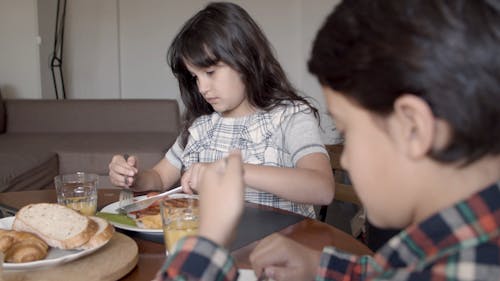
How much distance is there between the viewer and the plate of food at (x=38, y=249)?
81 centimetres

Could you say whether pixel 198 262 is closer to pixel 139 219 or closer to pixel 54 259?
pixel 54 259

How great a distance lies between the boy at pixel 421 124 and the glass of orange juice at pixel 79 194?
22.8 inches

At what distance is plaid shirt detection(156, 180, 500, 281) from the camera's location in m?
0.50

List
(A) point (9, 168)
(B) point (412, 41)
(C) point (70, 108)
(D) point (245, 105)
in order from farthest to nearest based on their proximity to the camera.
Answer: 1. (C) point (70, 108)
2. (A) point (9, 168)
3. (D) point (245, 105)
4. (B) point (412, 41)

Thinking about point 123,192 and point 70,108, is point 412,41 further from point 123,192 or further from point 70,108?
point 70,108

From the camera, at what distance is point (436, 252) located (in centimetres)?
54

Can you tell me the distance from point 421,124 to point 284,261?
0.40 metres

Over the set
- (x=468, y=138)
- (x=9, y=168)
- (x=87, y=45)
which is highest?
(x=468, y=138)

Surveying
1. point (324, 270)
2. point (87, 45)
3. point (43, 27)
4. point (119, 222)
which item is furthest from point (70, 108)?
point (324, 270)

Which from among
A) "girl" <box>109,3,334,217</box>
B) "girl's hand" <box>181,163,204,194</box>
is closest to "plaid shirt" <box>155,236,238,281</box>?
"girl's hand" <box>181,163,204,194</box>

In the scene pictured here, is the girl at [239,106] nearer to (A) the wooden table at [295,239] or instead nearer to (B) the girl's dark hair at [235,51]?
(B) the girl's dark hair at [235,51]

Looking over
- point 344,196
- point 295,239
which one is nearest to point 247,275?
point 295,239

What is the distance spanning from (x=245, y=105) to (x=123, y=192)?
428 millimetres

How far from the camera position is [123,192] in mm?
1287
